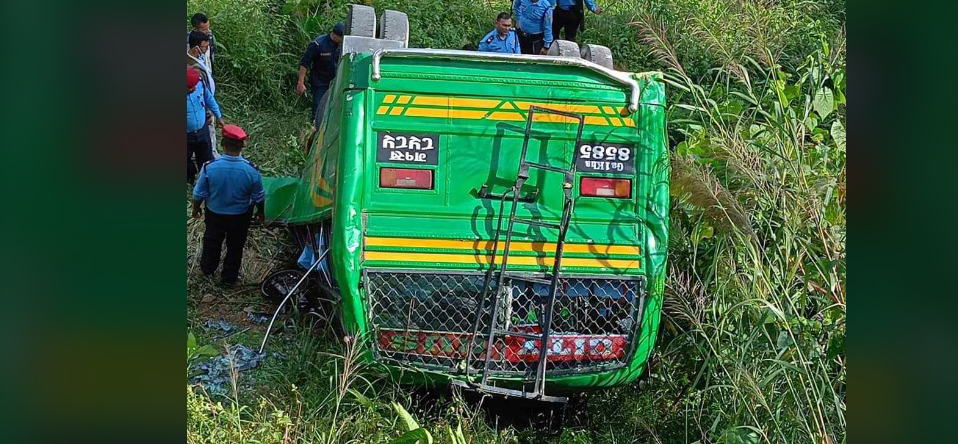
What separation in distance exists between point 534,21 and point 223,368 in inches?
248

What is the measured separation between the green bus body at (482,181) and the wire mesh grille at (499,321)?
6 cm

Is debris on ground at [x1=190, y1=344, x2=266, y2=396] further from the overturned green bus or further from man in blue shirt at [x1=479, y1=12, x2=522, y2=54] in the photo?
man in blue shirt at [x1=479, y1=12, x2=522, y2=54]

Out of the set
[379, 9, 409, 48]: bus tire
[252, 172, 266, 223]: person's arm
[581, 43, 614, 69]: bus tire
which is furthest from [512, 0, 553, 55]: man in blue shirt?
[252, 172, 266, 223]: person's arm

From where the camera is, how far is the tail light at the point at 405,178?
5801 mm

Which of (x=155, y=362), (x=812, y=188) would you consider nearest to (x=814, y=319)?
(x=812, y=188)

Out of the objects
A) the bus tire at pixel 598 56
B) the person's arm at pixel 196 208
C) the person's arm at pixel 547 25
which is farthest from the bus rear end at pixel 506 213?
the person's arm at pixel 547 25

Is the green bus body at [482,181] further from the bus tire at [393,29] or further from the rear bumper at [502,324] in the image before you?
the bus tire at [393,29]

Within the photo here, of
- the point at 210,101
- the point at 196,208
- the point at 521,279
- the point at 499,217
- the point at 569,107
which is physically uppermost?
the point at 569,107

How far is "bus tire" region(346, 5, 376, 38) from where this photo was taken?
8.34m

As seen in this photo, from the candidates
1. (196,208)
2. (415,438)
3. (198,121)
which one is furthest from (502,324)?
(198,121)

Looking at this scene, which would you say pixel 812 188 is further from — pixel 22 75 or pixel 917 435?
pixel 22 75

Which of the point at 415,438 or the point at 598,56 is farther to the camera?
the point at 598,56

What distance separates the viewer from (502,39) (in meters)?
10.2

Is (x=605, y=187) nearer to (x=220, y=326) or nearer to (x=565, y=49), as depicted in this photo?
(x=565, y=49)
